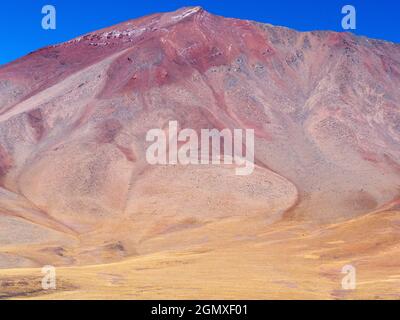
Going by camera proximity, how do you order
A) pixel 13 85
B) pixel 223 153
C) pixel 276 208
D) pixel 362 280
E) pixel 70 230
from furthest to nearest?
pixel 13 85, pixel 223 153, pixel 276 208, pixel 70 230, pixel 362 280

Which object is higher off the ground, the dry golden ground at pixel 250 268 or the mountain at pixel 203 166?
the mountain at pixel 203 166

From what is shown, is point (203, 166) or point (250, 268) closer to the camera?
point (250, 268)

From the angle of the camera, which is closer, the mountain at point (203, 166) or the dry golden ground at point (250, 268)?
the dry golden ground at point (250, 268)

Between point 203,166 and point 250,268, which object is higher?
point 203,166
